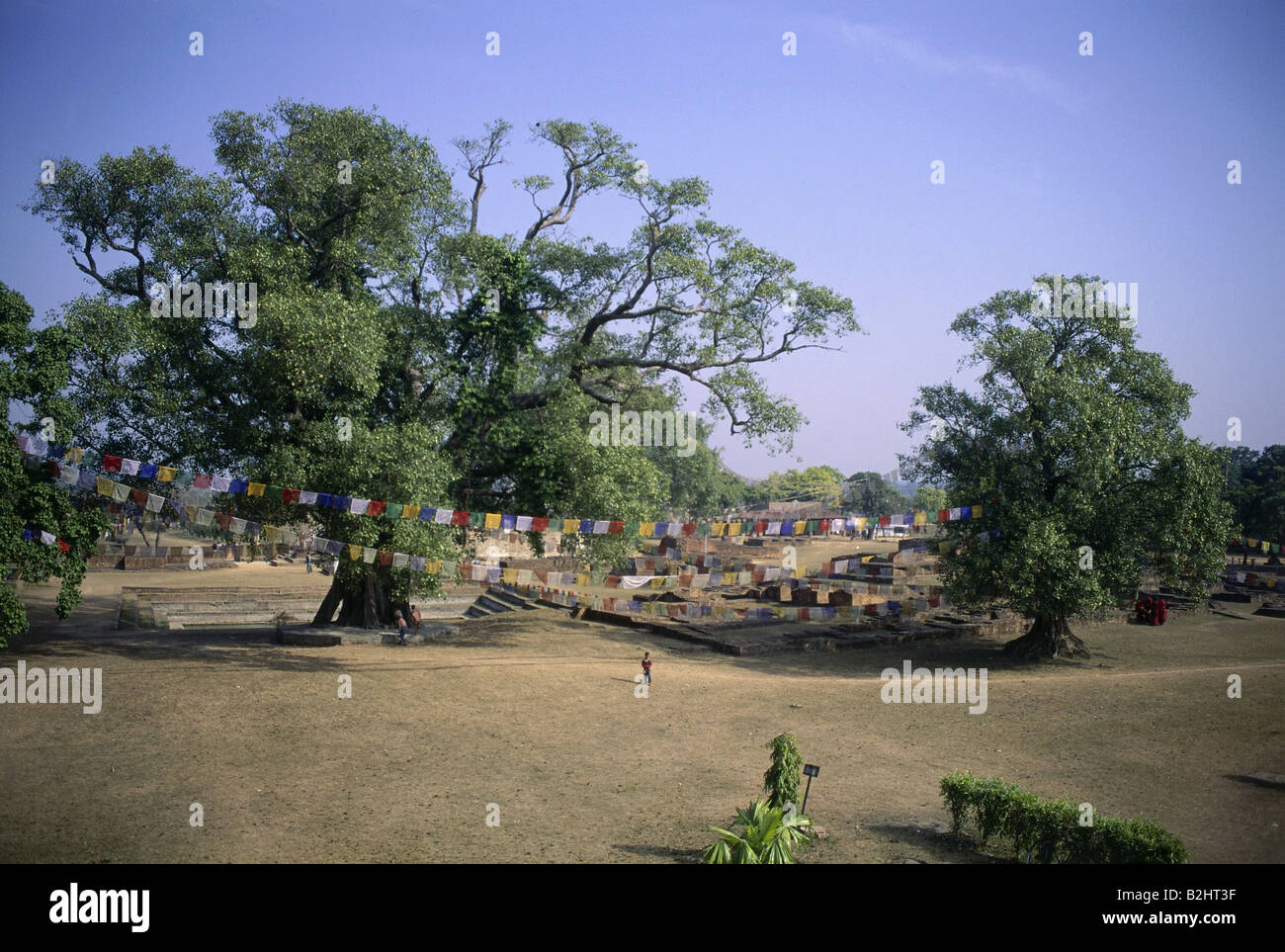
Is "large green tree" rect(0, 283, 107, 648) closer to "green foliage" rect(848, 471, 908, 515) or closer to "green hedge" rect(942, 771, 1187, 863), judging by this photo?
"green hedge" rect(942, 771, 1187, 863)

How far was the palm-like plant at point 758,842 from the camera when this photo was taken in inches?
298

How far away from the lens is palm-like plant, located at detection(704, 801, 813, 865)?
757 centimetres

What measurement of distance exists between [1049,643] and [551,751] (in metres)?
13.7

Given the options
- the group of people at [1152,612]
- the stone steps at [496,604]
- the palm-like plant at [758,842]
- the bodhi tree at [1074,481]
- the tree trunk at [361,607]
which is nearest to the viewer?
the palm-like plant at [758,842]

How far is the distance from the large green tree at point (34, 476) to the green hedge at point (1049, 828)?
14.7 meters

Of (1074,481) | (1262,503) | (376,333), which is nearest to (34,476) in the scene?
(376,333)

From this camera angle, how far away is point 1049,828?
8.23m

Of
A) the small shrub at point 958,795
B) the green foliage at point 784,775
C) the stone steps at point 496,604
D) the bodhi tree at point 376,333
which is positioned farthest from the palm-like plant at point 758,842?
the stone steps at point 496,604

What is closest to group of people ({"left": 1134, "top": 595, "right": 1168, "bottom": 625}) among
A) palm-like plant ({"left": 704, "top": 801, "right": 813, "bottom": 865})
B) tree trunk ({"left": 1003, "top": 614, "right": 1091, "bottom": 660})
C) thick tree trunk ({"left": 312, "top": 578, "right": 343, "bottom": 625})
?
tree trunk ({"left": 1003, "top": 614, "right": 1091, "bottom": 660})

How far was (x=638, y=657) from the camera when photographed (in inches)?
796

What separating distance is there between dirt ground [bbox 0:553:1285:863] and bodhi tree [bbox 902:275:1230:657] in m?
2.07

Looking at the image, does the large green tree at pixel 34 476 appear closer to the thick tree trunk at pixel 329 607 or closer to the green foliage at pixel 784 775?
the thick tree trunk at pixel 329 607
